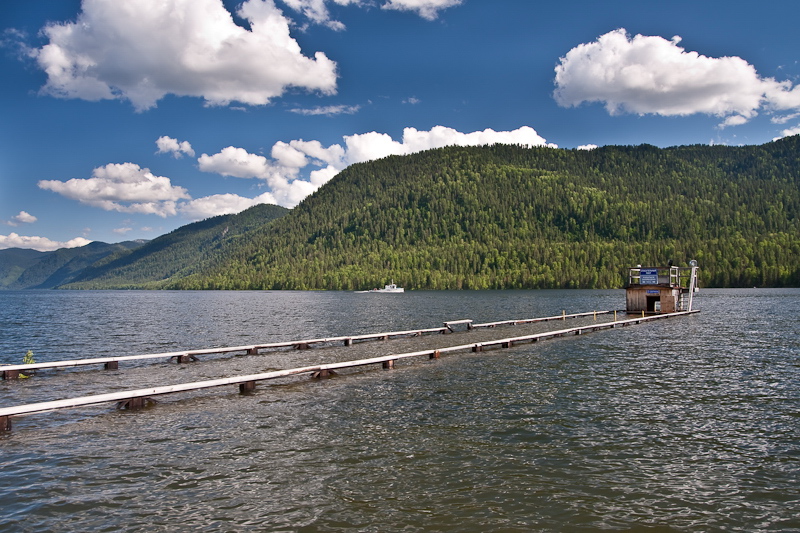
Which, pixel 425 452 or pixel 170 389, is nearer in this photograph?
pixel 425 452

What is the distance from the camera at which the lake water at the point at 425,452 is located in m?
13.2

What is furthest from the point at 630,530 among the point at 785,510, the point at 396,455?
the point at 396,455

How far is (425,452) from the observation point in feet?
58.6

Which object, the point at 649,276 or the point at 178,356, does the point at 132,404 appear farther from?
the point at 649,276

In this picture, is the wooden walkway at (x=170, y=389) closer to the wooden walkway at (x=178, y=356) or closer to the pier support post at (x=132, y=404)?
the pier support post at (x=132, y=404)

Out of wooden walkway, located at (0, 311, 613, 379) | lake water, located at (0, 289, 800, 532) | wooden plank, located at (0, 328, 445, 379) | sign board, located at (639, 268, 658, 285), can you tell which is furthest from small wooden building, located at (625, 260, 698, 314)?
lake water, located at (0, 289, 800, 532)

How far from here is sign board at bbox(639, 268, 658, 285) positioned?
260 ft

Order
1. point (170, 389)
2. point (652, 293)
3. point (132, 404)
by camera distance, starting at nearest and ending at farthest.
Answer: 1. point (132, 404)
2. point (170, 389)
3. point (652, 293)

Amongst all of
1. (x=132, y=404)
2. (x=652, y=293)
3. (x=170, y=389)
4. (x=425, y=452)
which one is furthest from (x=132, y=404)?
(x=652, y=293)

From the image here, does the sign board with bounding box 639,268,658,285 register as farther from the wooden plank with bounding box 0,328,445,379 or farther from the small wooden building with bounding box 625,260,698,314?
the wooden plank with bounding box 0,328,445,379

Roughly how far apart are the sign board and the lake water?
44.8m

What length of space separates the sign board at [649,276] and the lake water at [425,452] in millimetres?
44796

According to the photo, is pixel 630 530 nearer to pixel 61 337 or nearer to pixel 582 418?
pixel 582 418

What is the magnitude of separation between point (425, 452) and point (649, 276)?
7280 centimetres
